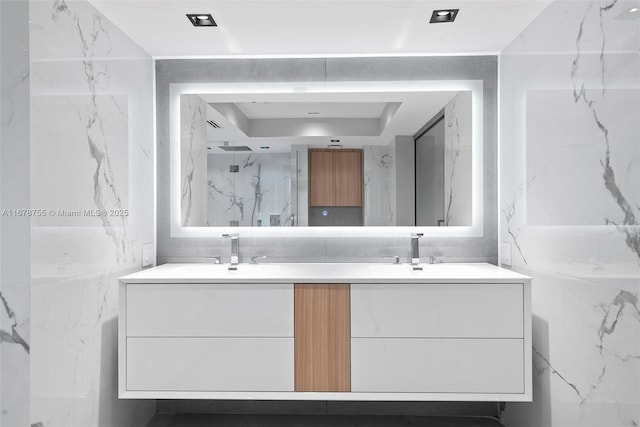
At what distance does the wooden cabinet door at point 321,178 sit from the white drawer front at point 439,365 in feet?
2.83

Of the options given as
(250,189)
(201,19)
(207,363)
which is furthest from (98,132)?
(207,363)

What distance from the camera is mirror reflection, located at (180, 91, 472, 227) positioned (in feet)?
7.98

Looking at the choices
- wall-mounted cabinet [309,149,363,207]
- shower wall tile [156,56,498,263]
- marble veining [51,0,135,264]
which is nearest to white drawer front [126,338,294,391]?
marble veining [51,0,135,264]

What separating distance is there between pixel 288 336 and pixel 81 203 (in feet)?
3.44

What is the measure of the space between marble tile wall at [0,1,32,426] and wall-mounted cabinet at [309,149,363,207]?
143cm

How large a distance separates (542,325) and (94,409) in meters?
2.05

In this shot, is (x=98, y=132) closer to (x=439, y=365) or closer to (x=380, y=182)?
(x=380, y=182)

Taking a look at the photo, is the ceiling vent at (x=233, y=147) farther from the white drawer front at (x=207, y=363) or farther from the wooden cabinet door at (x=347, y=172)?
the white drawer front at (x=207, y=363)

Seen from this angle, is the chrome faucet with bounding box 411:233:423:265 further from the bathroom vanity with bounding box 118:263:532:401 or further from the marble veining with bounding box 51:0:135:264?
the marble veining with bounding box 51:0:135:264

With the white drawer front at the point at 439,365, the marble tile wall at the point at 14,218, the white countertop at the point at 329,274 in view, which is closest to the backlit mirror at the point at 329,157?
the white countertop at the point at 329,274

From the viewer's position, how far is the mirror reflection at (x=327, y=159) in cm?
243

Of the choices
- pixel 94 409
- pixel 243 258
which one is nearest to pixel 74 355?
pixel 94 409

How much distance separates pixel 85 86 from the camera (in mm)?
1768

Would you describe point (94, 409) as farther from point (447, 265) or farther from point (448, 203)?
point (448, 203)
